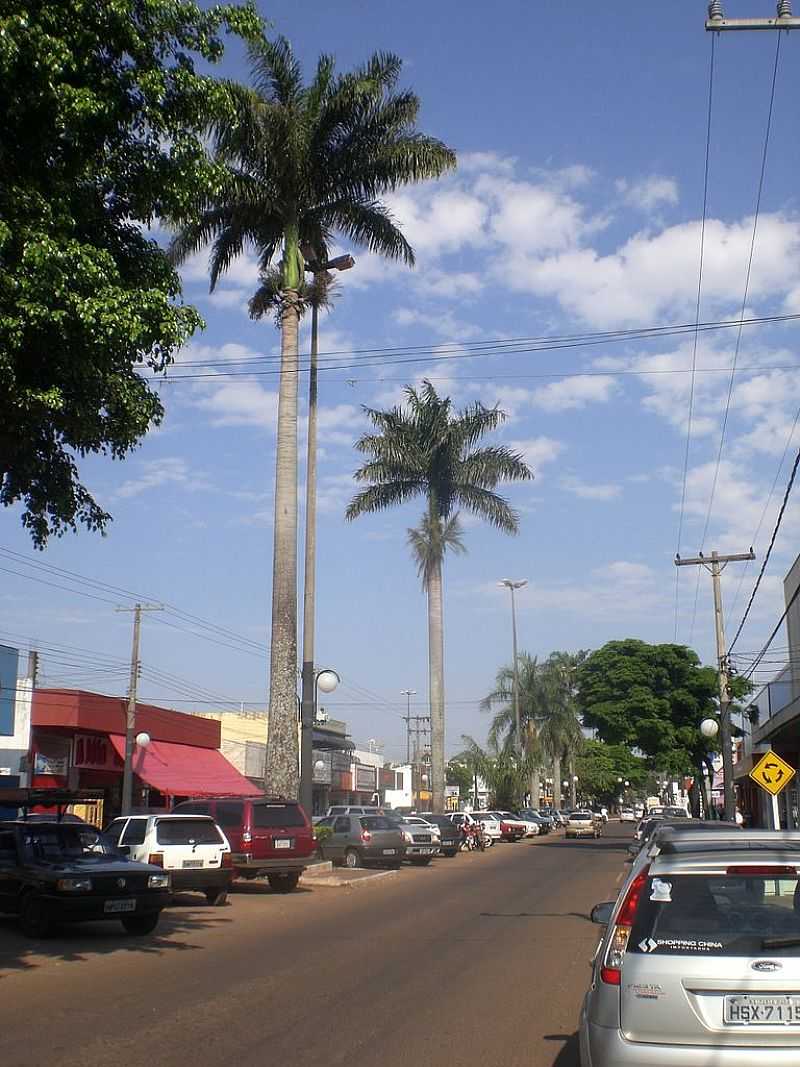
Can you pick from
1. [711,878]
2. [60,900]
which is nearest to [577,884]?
[60,900]

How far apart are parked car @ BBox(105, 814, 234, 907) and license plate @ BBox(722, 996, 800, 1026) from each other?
568 inches

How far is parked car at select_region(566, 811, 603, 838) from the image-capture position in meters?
61.1

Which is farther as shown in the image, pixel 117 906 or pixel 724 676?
pixel 724 676

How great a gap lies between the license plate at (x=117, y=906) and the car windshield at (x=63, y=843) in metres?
1.14

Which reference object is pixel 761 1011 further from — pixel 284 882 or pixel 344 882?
pixel 344 882

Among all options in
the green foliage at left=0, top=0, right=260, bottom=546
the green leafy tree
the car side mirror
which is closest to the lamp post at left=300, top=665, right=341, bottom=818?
the green foliage at left=0, top=0, right=260, bottom=546

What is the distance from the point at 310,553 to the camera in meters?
31.3

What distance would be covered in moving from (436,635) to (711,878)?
39.6m

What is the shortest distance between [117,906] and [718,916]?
34.7ft

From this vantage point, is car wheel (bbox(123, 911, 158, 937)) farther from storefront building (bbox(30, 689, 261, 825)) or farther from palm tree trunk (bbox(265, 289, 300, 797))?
storefront building (bbox(30, 689, 261, 825))

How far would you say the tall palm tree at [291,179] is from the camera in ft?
89.9

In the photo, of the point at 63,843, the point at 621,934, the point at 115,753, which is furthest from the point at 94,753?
the point at 621,934

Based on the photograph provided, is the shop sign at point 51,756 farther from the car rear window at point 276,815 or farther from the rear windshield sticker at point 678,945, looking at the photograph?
the rear windshield sticker at point 678,945

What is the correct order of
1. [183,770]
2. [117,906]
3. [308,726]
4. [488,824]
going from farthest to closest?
[488,824], [183,770], [308,726], [117,906]
